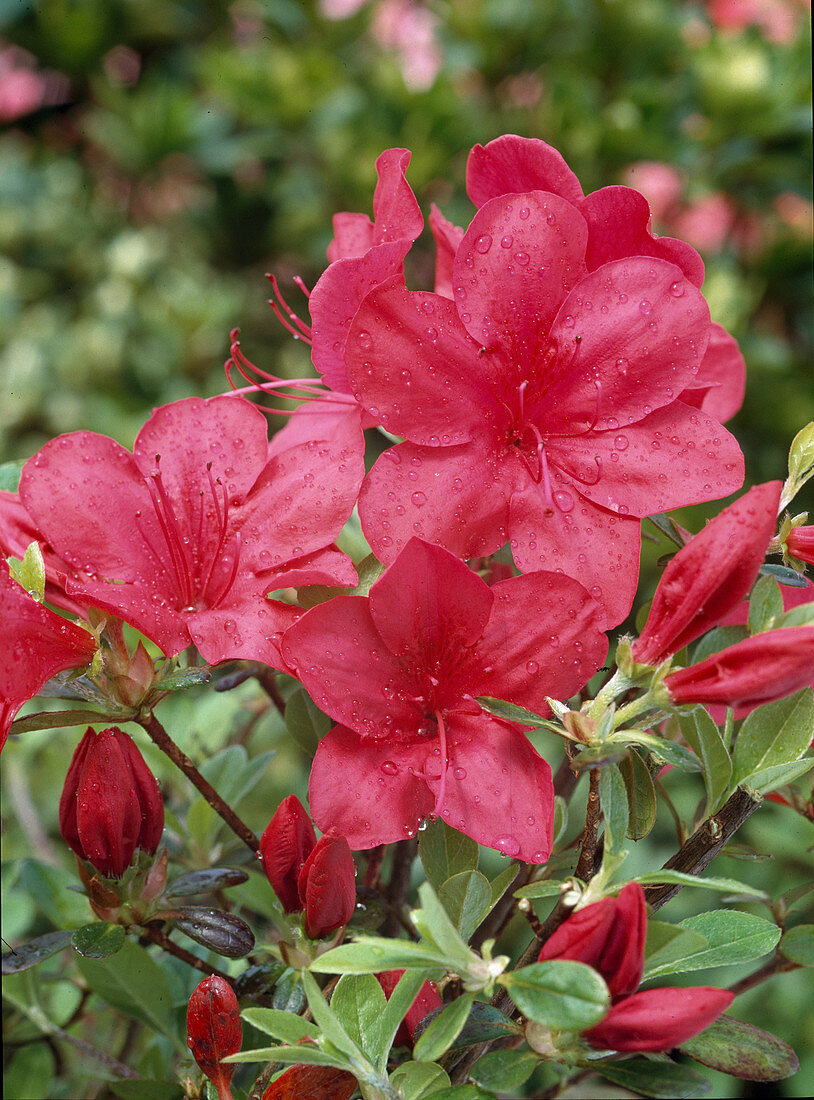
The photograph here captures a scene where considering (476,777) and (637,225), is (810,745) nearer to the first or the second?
(476,777)

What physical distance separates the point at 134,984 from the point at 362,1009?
0.27 metres

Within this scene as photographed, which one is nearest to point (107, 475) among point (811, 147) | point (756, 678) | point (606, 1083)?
point (756, 678)

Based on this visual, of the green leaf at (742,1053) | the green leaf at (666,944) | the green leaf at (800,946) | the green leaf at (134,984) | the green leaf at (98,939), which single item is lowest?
the green leaf at (134,984)

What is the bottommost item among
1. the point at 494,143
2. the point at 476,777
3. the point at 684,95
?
the point at 476,777

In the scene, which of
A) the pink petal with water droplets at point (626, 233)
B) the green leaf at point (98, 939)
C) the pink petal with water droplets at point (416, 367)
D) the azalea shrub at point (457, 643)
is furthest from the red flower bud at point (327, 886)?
the pink petal with water droplets at point (626, 233)

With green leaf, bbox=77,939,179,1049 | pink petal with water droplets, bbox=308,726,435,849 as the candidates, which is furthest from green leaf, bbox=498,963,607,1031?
green leaf, bbox=77,939,179,1049

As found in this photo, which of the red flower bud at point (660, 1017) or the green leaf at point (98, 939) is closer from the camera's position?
the red flower bud at point (660, 1017)

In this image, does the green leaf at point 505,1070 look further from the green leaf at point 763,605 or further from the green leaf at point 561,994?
the green leaf at point 763,605

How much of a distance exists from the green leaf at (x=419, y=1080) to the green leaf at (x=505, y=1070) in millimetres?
15

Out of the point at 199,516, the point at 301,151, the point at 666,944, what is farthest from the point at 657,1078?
the point at 301,151

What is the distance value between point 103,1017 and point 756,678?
76 cm

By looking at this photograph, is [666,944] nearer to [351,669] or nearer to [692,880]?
[692,880]

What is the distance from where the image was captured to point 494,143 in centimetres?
54

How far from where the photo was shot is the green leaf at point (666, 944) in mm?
412
